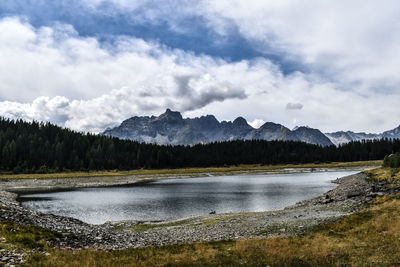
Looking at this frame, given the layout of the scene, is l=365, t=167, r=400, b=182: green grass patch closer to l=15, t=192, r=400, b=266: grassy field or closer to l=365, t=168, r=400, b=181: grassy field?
l=365, t=168, r=400, b=181: grassy field

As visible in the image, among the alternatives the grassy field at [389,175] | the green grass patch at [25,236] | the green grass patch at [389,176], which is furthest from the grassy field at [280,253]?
the grassy field at [389,175]

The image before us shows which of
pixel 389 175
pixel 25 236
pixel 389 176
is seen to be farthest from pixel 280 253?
pixel 389 175

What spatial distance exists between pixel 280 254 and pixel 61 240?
17.7m

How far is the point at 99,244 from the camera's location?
2436cm

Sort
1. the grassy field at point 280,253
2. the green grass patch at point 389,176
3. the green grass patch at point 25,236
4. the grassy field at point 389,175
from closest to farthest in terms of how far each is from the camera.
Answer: the grassy field at point 280,253 < the green grass patch at point 25,236 < the green grass patch at point 389,176 < the grassy field at point 389,175

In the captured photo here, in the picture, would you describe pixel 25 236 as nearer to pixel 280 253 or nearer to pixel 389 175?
pixel 280 253

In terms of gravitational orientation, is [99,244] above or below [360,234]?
below

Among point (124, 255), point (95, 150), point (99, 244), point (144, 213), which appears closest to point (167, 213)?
point (144, 213)

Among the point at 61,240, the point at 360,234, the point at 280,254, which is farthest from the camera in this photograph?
the point at 61,240

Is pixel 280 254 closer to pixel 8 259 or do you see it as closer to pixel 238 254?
pixel 238 254

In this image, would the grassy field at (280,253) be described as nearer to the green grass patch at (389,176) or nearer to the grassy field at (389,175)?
the green grass patch at (389,176)

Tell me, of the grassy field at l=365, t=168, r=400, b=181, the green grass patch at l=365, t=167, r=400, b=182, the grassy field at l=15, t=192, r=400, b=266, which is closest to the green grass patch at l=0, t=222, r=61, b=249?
the grassy field at l=15, t=192, r=400, b=266

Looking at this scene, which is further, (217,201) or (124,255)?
(217,201)

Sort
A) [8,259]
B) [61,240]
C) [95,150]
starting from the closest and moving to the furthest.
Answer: [8,259] < [61,240] < [95,150]
